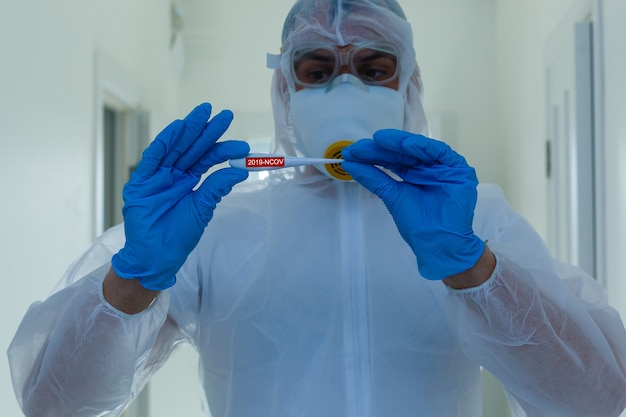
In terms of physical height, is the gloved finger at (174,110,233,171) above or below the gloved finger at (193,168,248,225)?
above

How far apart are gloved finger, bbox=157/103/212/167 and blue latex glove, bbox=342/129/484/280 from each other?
20cm

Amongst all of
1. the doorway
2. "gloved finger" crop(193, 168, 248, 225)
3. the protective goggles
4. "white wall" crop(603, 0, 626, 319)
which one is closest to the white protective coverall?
the protective goggles

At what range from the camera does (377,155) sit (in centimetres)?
87

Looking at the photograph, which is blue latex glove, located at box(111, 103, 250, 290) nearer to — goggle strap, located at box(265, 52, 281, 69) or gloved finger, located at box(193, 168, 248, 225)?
gloved finger, located at box(193, 168, 248, 225)

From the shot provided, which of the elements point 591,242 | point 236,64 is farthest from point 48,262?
point 236,64

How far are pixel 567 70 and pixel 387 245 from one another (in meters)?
1.33

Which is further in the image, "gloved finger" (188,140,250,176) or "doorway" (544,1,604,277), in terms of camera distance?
"doorway" (544,1,604,277)

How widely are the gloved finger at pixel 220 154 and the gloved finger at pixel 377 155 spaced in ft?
0.49

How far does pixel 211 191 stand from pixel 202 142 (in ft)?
0.23

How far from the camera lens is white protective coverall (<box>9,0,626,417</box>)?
0.84m

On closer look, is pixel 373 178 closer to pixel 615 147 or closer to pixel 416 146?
pixel 416 146

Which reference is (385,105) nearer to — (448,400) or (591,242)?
(448,400)

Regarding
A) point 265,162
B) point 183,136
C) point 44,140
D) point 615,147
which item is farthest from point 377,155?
point 44,140

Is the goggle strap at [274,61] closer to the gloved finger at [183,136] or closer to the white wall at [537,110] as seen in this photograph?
the gloved finger at [183,136]
